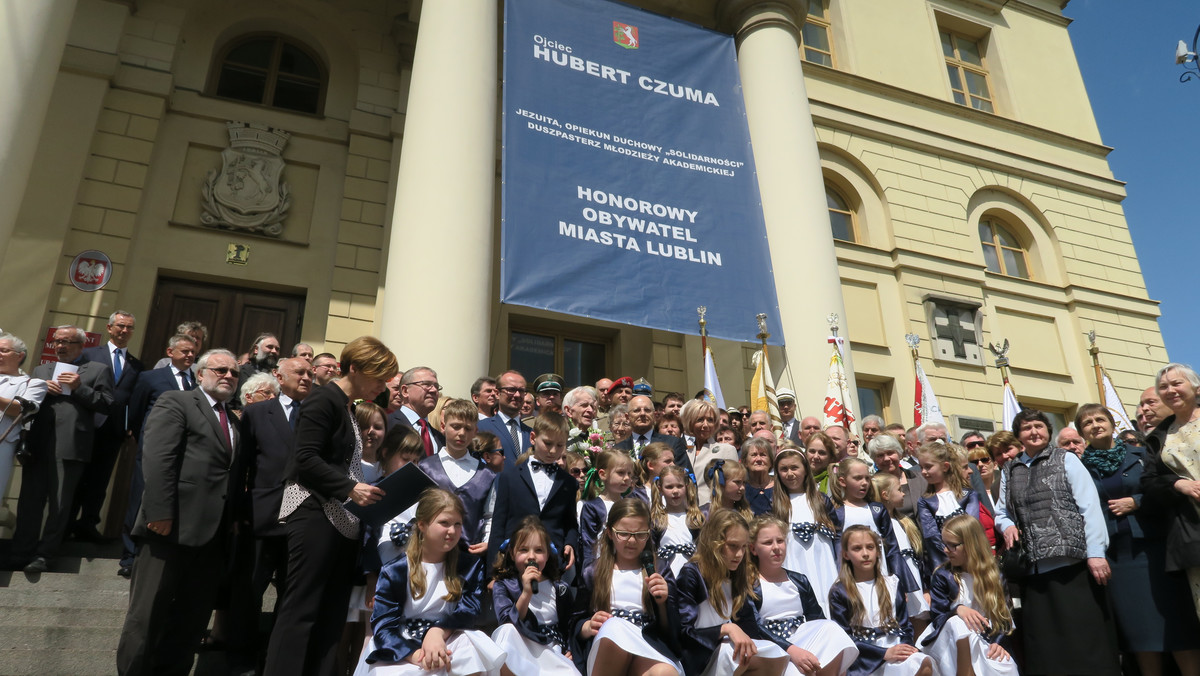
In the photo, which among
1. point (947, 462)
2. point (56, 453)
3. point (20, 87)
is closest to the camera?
point (56, 453)

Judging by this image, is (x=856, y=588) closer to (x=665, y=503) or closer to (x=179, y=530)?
(x=665, y=503)

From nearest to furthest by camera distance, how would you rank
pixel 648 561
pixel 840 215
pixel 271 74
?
pixel 648 561 < pixel 271 74 < pixel 840 215

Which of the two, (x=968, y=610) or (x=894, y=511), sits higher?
(x=894, y=511)

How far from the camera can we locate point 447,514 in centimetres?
366

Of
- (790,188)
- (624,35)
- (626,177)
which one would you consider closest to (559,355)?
(626,177)

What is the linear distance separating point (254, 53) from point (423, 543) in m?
9.50

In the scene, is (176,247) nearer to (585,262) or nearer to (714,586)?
(585,262)

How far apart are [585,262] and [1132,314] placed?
12.5m

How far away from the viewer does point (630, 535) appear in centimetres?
397

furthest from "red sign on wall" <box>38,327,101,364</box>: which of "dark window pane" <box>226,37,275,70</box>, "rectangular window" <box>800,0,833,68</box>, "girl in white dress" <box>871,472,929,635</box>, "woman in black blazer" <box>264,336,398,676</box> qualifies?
"rectangular window" <box>800,0,833,68</box>

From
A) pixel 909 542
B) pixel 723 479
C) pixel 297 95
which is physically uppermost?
pixel 297 95

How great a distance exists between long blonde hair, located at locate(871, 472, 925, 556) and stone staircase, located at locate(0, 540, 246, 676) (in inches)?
154

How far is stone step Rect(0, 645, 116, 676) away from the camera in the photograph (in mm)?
3803

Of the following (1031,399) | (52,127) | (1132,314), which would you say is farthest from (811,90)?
(52,127)
